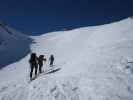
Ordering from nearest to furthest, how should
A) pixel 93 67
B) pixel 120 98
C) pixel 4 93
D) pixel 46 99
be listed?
1. pixel 120 98
2. pixel 46 99
3. pixel 4 93
4. pixel 93 67

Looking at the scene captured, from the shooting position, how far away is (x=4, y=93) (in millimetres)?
11312

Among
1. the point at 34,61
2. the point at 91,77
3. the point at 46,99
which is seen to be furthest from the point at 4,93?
the point at 91,77

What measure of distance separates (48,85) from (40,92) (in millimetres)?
937

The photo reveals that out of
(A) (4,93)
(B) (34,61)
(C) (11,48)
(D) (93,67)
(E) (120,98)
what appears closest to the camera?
(E) (120,98)

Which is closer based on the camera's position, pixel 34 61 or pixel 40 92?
pixel 40 92

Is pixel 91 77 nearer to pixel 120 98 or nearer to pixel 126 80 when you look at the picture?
pixel 126 80

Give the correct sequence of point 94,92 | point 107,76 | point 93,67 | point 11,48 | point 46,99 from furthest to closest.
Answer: point 11,48, point 93,67, point 107,76, point 46,99, point 94,92

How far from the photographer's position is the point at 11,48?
51.4 meters

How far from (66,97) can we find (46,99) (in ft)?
Answer: 3.46

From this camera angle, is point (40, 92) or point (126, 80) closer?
point (126, 80)

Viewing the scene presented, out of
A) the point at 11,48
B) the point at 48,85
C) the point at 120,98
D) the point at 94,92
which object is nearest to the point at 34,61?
the point at 48,85

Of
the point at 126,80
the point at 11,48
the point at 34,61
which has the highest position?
the point at 11,48

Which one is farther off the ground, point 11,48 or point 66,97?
point 11,48

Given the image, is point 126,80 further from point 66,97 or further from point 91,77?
point 66,97
